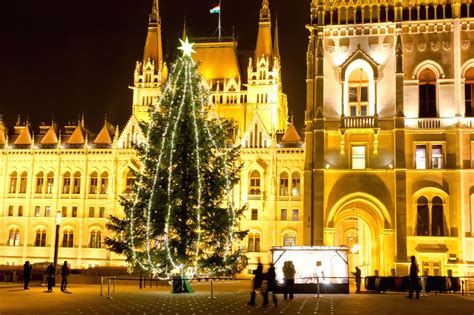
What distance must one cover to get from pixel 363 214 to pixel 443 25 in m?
15.2

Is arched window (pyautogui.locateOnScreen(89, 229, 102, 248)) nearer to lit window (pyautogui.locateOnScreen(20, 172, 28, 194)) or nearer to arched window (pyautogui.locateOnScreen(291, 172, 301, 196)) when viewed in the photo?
lit window (pyautogui.locateOnScreen(20, 172, 28, 194))

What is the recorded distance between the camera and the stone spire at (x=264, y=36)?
82.8 metres

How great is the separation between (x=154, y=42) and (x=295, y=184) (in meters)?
32.1

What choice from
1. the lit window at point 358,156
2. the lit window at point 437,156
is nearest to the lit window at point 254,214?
the lit window at point 358,156

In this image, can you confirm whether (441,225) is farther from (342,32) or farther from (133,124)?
(133,124)

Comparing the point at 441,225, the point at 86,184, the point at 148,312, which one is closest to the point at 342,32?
the point at 441,225

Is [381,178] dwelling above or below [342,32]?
below

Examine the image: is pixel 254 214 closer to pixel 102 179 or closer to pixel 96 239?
pixel 102 179

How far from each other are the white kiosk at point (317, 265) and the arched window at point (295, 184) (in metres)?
32.8

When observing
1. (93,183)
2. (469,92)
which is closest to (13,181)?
(93,183)

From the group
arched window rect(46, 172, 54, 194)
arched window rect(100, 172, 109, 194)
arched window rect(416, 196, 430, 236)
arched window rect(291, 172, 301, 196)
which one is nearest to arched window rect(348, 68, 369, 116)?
arched window rect(416, 196, 430, 236)

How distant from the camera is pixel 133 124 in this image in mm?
70750

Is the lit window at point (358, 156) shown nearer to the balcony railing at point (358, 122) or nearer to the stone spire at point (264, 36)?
the balcony railing at point (358, 122)

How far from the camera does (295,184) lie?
65.9 m
